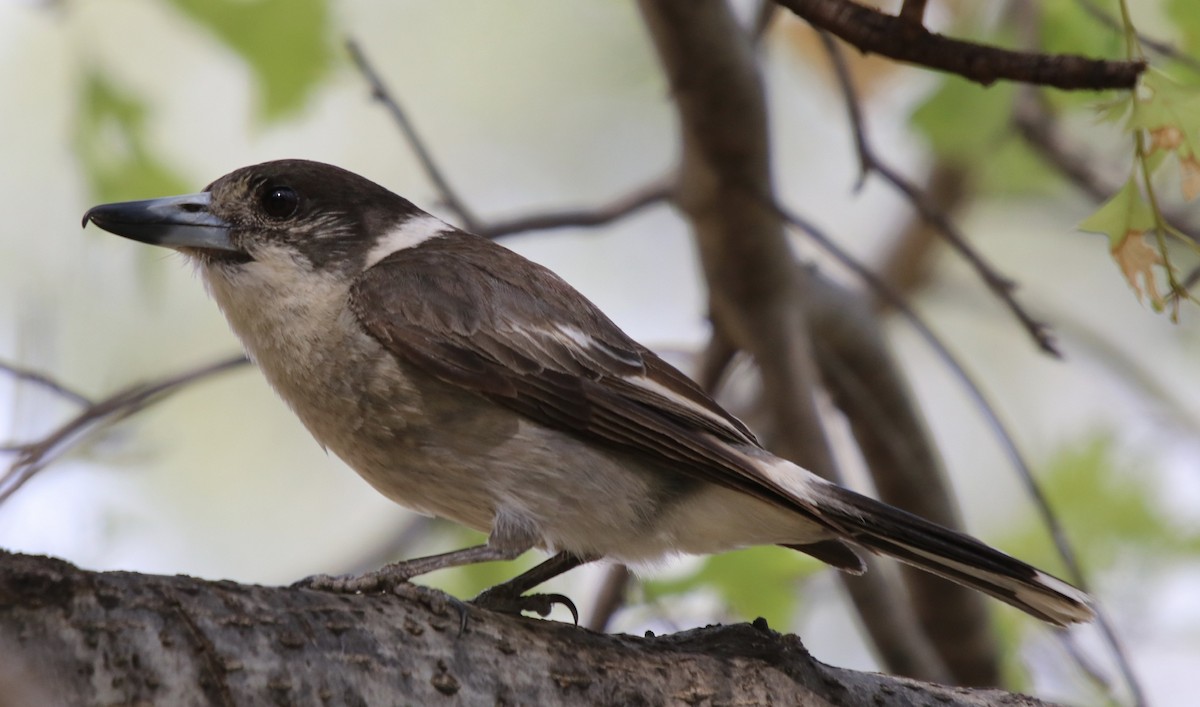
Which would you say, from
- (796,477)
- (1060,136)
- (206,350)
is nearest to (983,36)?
(1060,136)

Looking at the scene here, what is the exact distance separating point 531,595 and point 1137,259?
1.45 meters

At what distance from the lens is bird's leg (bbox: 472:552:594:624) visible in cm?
277

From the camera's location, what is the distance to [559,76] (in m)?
8.38

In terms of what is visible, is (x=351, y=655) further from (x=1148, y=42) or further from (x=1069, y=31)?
(x=1069, y=31)

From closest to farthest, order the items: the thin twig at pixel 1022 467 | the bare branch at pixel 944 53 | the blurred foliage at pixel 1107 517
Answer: the bare branch at pixel 944 53, the thin twig at pixel 1022 467, the blurred foliage at pixel 1107 517

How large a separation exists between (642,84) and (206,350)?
293cm

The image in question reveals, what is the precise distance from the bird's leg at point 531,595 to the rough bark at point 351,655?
1.32 feet

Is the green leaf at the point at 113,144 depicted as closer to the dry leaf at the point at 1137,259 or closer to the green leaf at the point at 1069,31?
the green leaf at the point at 1069,31

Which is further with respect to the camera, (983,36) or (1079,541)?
(1079,541)

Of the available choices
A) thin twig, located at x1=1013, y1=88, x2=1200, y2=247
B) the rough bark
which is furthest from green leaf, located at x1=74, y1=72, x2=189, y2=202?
thin twig, located at x1=1013, y1=88, x2=1200, y2=247

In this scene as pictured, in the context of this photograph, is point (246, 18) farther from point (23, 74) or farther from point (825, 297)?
point (23, 74)

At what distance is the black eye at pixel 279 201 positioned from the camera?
3.35m

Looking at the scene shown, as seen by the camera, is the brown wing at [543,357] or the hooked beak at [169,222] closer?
the brown wing at [543,357]

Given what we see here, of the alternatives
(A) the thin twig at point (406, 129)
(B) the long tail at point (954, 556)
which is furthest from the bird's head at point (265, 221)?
(B) the long tail at point (954, 556)
